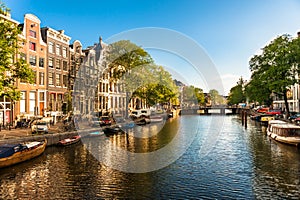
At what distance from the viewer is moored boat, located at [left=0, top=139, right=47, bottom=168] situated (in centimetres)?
2338

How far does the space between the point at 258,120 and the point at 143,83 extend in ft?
108

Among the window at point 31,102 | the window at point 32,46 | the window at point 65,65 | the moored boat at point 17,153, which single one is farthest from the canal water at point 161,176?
the window at point 65,65

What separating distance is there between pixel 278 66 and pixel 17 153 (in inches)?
2113

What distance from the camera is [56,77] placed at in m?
57.4

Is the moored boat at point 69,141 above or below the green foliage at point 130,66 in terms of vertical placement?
below

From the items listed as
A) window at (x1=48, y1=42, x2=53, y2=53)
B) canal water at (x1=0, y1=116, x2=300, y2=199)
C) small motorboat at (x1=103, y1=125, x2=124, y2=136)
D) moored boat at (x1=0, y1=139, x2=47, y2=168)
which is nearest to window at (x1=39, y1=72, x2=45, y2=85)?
window at (x1=48, y1=42, x2=53, y2=53)

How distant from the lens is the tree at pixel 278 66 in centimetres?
5653

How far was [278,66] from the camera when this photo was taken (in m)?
58.0

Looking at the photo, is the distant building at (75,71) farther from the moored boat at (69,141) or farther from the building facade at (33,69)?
the moored boat at (69,141)

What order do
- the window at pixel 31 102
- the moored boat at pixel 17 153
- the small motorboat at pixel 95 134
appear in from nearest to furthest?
the moored boat at pixel 17 153 → the small motorboat at pixel 95 134 → the window at pixel 31 102

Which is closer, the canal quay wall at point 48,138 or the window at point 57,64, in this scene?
the canal quay wall at point 48,138

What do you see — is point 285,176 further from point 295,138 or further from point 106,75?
point 106,75

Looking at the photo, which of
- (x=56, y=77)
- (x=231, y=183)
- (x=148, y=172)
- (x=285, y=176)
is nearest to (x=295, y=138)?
(x=285, y=176)

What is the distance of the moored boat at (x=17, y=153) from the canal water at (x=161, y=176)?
1.92 feet
